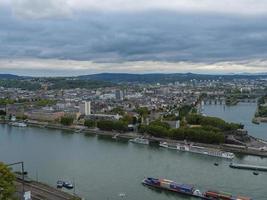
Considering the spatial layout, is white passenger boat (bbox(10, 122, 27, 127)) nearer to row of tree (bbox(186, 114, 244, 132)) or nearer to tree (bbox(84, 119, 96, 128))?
tree (bbox(84, 119, 96, 128))

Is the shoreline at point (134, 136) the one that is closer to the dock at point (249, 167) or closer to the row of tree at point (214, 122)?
the row of tree at point (214, 122)

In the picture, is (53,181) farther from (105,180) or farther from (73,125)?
(73,125)

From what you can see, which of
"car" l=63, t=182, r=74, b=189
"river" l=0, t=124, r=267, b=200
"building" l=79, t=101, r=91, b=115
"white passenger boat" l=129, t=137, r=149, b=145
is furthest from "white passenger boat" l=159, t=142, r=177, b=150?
"building" l=79, t=101, r=91, b=115

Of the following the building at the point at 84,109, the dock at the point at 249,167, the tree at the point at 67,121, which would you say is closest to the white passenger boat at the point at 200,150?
the dock at the point at 249,167

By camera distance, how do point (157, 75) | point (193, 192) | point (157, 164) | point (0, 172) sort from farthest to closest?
point (157, 75), point (157, 164), point (193, 192), point (0, 172)

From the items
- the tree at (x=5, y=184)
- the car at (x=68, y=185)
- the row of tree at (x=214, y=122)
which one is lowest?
the car at (x=68, y=185)

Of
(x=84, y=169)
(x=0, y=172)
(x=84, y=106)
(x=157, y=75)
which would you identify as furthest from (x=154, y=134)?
(x=157, y=75)
